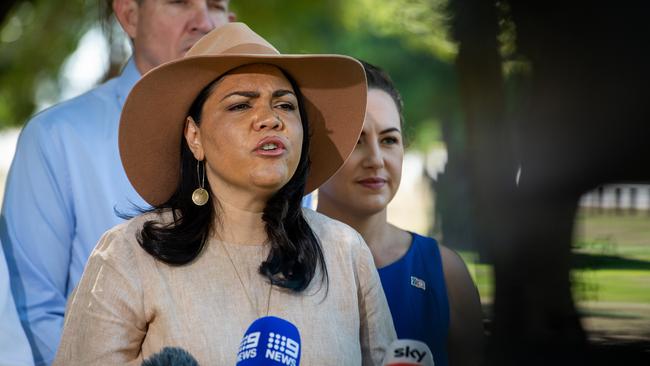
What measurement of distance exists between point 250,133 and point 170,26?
1342 millimetres

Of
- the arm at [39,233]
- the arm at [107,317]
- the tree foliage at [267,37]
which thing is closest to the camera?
the arm at [107,317]

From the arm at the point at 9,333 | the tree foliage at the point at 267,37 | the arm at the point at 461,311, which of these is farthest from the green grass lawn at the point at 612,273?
the tree foliage at the point at 267,37

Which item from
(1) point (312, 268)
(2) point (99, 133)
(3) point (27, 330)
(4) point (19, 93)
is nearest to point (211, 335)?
(1) point (312, 268)

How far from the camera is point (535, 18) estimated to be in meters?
1.80

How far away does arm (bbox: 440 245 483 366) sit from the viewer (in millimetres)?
2938

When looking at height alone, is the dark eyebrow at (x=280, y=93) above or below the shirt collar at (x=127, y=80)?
below

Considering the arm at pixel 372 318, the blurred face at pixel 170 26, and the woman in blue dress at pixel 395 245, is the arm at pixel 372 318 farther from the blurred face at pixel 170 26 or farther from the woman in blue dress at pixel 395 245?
the blurred face at pixel 170 26

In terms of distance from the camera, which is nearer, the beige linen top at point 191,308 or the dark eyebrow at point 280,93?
the beige linen top at point 191,308

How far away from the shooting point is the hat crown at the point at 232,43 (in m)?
2.64

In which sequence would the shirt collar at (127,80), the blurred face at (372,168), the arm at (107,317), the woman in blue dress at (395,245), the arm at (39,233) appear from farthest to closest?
the shirt collar at (127,80) → the arm at (39,233) → the blurred face at (372,168) → the woman in blue dress at (395,245) → the arm at (107,317)

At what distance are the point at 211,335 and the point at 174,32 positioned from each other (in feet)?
5.32

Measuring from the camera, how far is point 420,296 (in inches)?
123

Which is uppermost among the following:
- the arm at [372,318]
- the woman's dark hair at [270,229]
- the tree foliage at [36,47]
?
the tree foliage at [36,47]

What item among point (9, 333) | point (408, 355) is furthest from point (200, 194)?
point (9, 333)
